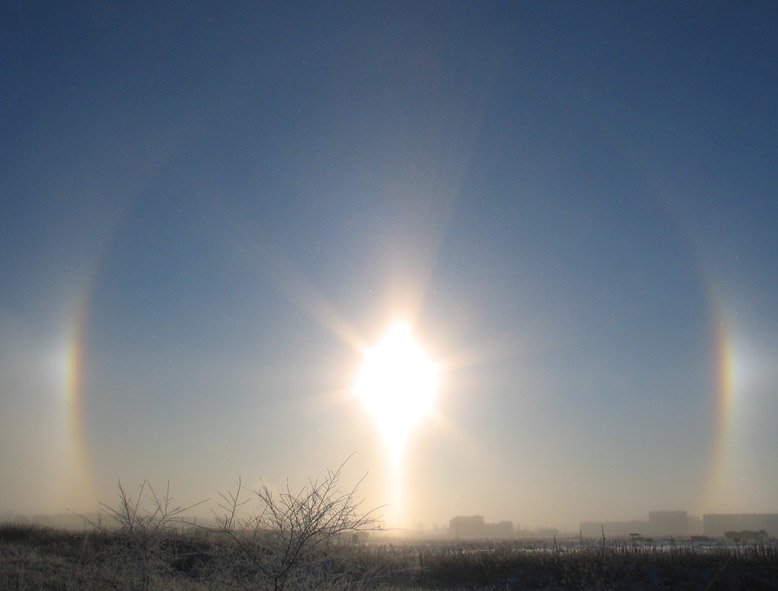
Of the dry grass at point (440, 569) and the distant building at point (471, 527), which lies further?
the distant building at point (471, 527)

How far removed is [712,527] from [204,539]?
11611 centimetres

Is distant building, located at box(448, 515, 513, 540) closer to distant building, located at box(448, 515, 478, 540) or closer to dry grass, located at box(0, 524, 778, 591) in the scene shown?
distant building, located at box(448, 515, 478, 540)

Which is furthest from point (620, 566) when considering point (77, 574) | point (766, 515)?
point (766, 515)

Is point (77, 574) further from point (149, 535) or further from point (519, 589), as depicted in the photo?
point (519, 589)

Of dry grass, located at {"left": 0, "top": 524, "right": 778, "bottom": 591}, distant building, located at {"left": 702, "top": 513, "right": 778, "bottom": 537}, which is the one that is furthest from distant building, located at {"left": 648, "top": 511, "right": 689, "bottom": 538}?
dry grass, located at {"left": 0, "top": 524, "right": 778, "bottom": 591}

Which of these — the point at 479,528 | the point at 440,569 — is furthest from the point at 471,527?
the point at 440,569

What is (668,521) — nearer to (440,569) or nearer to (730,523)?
(730,523)

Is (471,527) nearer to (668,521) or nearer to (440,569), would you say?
(668,521)

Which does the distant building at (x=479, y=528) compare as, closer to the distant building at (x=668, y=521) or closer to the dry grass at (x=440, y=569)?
the distant building at (x=668, y=521)

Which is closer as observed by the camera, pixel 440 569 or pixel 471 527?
pixel 440 569

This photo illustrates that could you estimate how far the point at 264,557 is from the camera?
36.1 feet

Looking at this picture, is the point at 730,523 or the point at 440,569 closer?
the point at 440,569

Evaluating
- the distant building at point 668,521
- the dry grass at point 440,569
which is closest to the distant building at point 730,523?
the distant building at point 668,521

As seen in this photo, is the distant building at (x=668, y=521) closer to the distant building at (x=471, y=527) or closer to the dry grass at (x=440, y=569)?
the distant building at (x=471, y=527)
